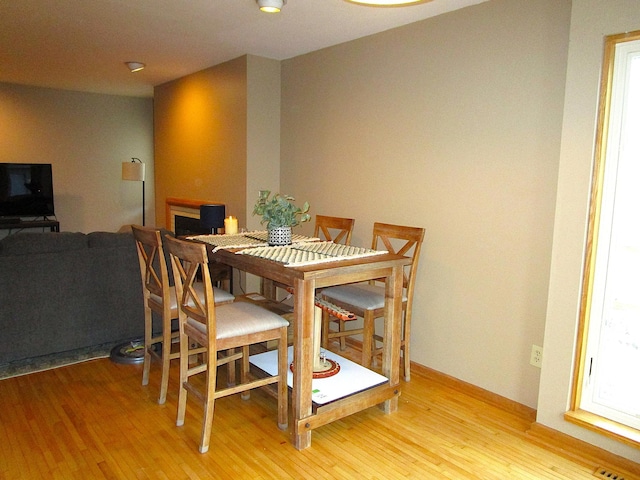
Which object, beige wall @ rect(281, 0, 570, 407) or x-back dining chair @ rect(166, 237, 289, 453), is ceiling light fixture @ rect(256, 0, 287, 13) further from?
x-back dining chair @ rect(166, 237, 289, 453)

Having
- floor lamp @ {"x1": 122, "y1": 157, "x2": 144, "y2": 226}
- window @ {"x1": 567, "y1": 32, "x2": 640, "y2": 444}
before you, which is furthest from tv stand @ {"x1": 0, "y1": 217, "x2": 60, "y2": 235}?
window @ {"x1": 567, "y1": 32, "x2": 640, "y2": 444}

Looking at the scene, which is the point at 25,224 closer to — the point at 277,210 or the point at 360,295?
the point at 277,210

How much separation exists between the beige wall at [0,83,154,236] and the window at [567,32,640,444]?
20.8 feet

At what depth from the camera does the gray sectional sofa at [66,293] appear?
2996mm

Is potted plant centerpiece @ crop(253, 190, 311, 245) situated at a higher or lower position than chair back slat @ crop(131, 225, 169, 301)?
higher

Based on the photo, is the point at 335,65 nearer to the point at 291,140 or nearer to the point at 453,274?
the point at 291,140

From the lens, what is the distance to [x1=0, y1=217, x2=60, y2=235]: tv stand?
19.4 feet

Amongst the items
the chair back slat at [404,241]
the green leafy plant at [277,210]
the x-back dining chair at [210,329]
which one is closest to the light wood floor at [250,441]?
the x-back dining chair at [210,329]

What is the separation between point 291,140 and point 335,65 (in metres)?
0.81

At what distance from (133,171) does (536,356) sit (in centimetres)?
545

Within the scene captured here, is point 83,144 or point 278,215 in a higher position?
point 83,144

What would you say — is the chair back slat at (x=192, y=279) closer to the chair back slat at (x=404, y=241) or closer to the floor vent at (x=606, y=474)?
the chair back slat at (x=404, y=241)

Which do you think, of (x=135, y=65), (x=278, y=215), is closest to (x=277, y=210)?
(x=278, y=215)

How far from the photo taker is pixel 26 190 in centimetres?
613
